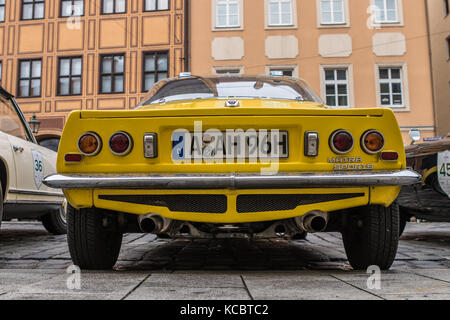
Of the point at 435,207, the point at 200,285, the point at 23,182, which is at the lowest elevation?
the point at 200,285

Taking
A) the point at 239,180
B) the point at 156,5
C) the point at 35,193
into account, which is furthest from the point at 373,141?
the point at 156,5

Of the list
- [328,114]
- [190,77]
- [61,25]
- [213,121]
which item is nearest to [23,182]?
[190,77]

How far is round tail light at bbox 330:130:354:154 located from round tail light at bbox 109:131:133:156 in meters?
1.24

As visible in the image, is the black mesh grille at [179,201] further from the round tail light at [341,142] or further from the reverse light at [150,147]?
the round tail light at [341,142]

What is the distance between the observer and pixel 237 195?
269 centimetres

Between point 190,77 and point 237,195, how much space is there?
1.90 meters

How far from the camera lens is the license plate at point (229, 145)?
107 inches

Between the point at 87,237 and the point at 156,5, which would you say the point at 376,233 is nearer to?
the point at 87,237

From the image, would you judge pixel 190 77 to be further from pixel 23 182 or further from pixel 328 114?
pixel 23 182

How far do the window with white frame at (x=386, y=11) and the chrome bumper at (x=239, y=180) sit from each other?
16.2m

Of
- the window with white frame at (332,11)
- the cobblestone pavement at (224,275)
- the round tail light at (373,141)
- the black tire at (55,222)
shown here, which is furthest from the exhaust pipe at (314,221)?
the window with white frame at (332,11)

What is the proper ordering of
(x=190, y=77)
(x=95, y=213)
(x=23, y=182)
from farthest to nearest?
(x=23, y=182)
(x=190, y=77)
(x=95, y=213)

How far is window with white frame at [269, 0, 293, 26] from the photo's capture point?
1727 cm

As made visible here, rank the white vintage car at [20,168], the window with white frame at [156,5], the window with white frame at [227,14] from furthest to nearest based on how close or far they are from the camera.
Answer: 1. the window with white frame at [156,5]
2. the window with white frame at [227,14]
3. the white vintage car at [20,168]
